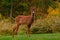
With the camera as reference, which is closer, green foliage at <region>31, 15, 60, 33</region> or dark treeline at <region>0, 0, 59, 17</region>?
green foliage at <region>31, 15, 60, 33</region>

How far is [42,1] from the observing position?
40062 millimetres

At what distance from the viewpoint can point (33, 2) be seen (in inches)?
1592

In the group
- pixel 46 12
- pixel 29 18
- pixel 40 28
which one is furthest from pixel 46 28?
pixel 46 12

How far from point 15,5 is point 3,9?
5.71ft

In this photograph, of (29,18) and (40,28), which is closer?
(29,18)

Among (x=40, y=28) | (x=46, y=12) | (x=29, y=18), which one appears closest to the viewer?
(x=29, y=18)

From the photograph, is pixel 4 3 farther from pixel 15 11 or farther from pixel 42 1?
pixel 42 1

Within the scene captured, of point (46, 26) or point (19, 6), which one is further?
point (19, 6)

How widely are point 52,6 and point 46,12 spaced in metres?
1.45

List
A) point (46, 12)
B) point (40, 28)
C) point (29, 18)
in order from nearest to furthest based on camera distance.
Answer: point (29, 18) → point (40, 28) → point (46, 12)

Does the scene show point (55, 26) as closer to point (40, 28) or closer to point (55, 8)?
point (40, 28)

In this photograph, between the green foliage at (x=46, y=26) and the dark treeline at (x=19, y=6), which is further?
the dark treeline at (x=19, y=6)

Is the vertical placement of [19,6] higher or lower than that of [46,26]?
higher

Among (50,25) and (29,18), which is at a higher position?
A: (29,18)
